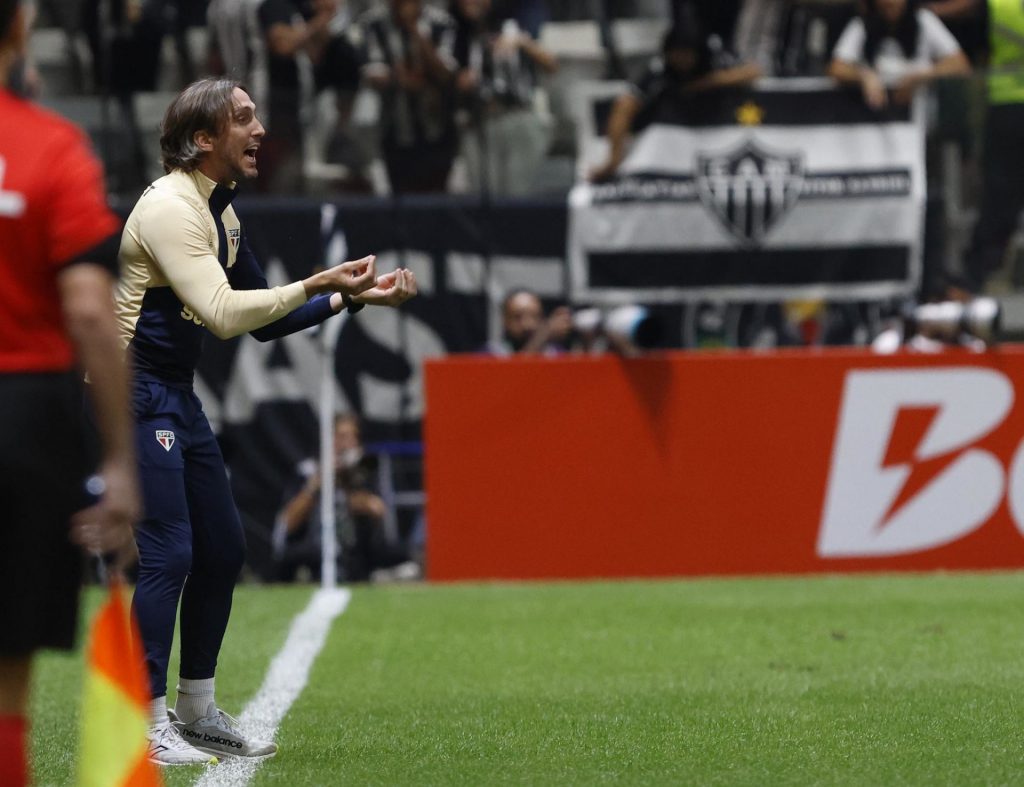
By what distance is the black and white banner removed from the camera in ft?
45.4

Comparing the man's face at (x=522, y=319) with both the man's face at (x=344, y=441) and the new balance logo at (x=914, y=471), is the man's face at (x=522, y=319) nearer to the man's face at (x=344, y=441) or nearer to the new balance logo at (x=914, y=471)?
the man's face at (x=344, y=441)

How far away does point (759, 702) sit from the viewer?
680cm

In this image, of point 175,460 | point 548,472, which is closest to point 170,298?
point 175,460

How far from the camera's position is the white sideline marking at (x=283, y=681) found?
18.0 ft

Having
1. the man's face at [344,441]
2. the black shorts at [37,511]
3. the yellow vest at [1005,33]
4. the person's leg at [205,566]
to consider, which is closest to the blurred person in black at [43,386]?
the black shorts at [37,511]

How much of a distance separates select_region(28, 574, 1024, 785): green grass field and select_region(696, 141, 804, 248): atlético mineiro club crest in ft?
10.5

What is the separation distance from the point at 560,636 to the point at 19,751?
18.5 feet

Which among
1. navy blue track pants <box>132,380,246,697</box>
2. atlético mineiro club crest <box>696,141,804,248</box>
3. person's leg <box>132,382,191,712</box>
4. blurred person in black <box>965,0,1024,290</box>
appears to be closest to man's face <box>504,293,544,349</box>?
atlético mineiro club crest <box>696,141,804,248</box>

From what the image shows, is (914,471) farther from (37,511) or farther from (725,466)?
(37,511)

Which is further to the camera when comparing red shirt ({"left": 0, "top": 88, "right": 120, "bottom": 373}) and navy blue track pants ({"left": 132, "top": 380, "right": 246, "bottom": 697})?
navy blue track pants ({"left": 132, "top": 380, "right": 246, "bottom": 697})

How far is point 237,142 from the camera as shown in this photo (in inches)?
223

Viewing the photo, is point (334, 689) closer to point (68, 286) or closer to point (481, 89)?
point (68, 286)

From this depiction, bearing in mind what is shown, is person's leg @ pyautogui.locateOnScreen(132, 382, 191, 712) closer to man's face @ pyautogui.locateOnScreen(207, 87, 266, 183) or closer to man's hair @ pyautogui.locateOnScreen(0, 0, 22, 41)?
man's face @ pyautogui.locateOnScreen(207, 87, 266, 183)

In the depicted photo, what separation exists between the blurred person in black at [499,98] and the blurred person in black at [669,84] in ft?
1.74
